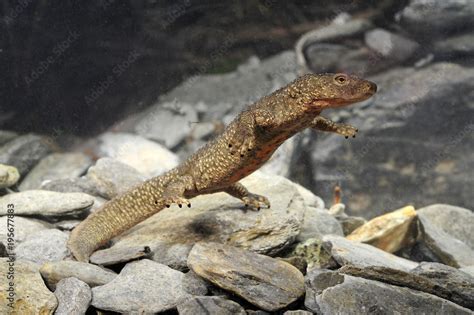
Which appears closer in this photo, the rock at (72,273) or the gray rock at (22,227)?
the rock at (72,273)

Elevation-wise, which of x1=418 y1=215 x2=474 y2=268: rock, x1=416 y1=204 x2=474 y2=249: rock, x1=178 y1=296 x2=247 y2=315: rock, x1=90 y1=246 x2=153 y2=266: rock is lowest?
x1=416 y1=204 x2=474 y2=249: rock

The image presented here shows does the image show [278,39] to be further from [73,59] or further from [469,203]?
[469,203]

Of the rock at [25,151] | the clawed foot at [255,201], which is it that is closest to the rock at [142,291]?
the clawed foot at [255,201]

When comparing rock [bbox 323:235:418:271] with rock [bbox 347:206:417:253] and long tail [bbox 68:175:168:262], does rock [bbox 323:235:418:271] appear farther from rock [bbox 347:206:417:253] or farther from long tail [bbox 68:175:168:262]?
long tail [bbox 68:175:168:262]

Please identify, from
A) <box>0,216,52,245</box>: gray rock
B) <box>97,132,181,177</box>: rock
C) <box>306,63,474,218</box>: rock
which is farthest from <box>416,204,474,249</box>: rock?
<box>0,216,52,245</box>: gray rock

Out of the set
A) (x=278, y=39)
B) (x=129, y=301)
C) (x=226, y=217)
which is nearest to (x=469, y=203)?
(x=278, y=39)

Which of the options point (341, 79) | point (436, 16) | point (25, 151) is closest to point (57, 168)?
point (25, 151)

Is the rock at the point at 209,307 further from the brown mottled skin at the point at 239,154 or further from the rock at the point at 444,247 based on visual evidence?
the rock at the point at 444,247
